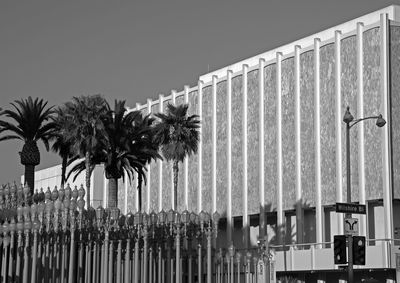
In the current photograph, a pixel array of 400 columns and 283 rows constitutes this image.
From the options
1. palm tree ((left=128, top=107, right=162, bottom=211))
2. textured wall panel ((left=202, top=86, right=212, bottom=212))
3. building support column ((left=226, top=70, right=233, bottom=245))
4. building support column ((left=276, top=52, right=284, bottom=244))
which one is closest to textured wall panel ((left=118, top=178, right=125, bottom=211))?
textured wall panel ((left=202, top=86, right=212, bottom=212))

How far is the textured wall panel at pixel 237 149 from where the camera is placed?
2581 inches

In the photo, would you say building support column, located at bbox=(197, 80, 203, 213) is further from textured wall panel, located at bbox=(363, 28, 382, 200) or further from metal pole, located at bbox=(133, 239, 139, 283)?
metal pole, located at bbox=(133, 239, 139, 283)

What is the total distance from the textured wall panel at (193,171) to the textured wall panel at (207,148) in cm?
112

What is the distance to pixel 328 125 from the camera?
56.5 metres

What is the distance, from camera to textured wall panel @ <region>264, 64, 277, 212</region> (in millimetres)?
61688

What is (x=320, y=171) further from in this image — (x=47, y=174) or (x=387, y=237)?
(x=47, y=174)

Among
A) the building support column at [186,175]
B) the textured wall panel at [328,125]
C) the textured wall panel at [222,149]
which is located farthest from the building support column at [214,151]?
the textured wall panel at [328,125]

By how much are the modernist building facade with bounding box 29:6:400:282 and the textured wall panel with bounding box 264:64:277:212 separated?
3.4 inches

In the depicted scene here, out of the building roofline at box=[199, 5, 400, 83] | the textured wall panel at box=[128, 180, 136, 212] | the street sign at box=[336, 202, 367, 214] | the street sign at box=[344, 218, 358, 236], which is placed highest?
the building roofline at box=[199, 5, 400, 83]

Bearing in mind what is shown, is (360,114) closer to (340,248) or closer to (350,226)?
(350,226)

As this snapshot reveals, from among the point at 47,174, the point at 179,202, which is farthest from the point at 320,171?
the point at 47,174

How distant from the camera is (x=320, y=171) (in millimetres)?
56594

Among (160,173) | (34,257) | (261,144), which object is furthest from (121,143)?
(34,257)

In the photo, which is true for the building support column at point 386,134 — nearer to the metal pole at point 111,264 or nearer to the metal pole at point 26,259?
the metal pole at point 111,264
